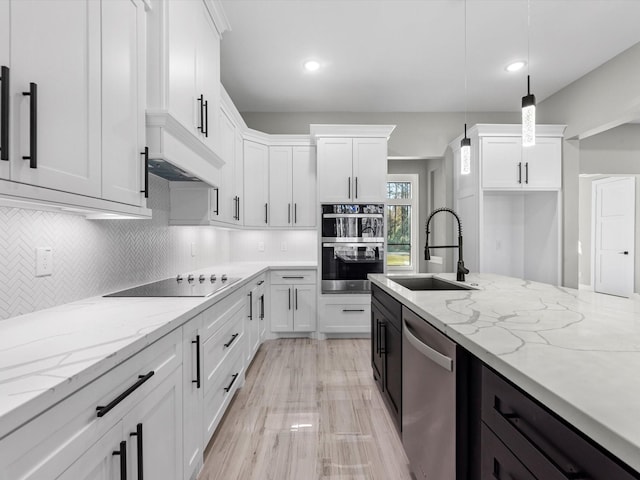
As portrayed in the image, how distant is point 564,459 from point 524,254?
4252 millimetres

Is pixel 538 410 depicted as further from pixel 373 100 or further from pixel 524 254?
pixel 524 254

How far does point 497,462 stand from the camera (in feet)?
2.75

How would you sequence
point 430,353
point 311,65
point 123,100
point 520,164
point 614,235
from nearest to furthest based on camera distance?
point 430,353, point 123,100, point 311,65, point 520,164, point 614,235

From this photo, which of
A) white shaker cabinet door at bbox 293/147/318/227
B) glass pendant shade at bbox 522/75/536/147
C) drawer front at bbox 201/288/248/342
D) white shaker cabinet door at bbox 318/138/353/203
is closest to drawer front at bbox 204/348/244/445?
drawer front at bbox 201/288/248/342

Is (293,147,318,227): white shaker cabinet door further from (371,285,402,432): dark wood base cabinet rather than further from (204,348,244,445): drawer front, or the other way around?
(204,348,244,445): drawer front

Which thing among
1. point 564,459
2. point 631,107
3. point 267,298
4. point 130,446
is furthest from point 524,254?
point 130,446

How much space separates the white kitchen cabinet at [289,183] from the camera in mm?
3982

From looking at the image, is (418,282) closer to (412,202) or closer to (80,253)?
(80,253)

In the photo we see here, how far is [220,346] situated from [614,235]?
7.45 m

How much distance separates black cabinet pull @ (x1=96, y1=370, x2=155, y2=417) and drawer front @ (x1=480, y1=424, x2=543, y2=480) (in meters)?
1.00

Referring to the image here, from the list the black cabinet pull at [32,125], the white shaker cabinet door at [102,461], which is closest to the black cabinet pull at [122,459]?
the white shaker cabinet door at [102,461]

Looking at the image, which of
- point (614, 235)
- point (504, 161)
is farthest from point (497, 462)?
point (614, 235)

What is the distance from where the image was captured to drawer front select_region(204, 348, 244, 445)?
1700 mm

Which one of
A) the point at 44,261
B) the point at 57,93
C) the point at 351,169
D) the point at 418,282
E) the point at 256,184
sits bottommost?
the point at 418,282
